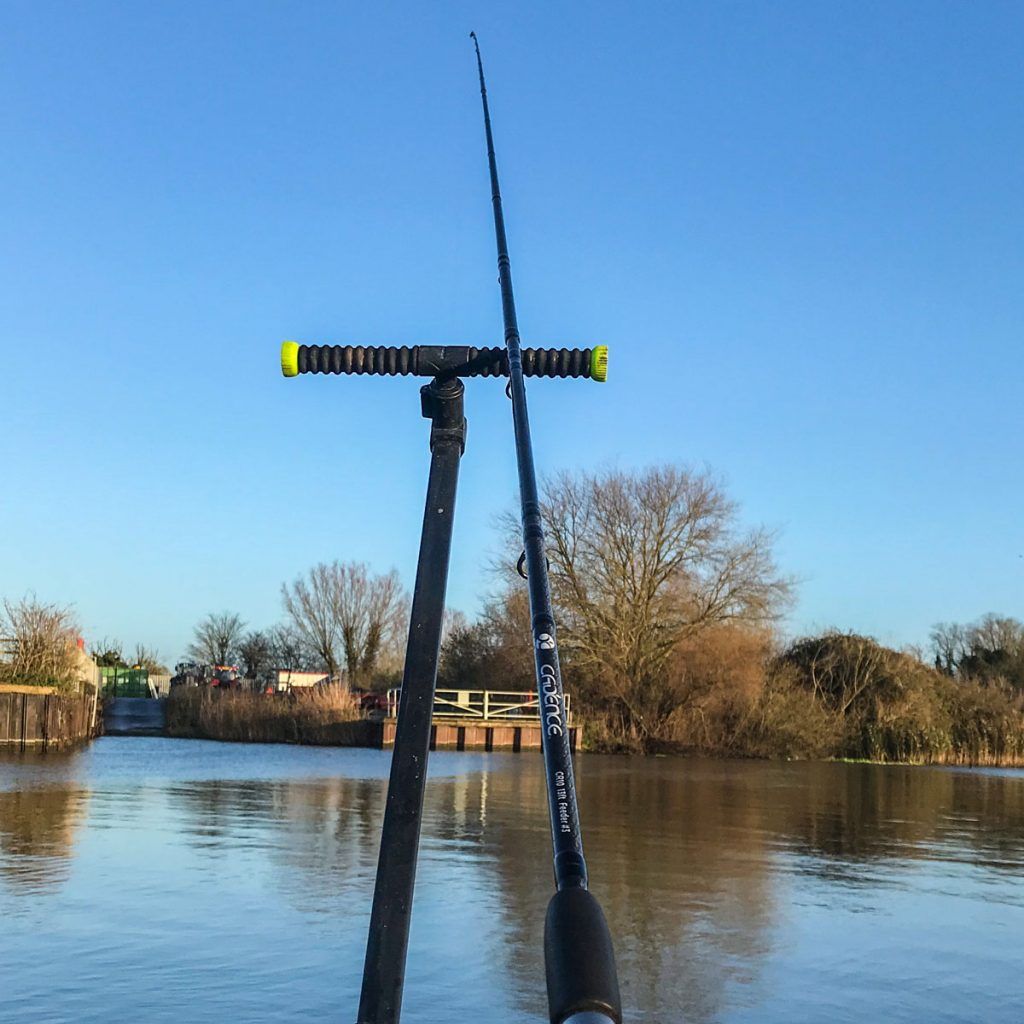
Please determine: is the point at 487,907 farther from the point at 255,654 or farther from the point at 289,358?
the point at 255,654

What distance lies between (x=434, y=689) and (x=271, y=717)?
121ft

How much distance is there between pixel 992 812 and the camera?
19.9m

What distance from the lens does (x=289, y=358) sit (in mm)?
3326

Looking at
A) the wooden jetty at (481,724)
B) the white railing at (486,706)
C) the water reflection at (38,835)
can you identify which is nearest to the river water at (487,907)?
the water reflection at (38,835)

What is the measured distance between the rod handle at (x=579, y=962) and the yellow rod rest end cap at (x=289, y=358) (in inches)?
72.7

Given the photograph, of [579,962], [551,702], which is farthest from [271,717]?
[579,962]

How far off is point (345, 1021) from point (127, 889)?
3.96 metres

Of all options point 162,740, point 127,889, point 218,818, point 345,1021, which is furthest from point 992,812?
point 162,740

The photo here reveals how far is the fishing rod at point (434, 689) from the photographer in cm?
178

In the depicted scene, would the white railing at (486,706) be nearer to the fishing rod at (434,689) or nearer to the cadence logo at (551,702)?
the fishing rod at (434,689)

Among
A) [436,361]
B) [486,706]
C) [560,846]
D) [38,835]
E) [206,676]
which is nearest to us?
[560,846]

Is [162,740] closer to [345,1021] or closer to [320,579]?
[320,579]

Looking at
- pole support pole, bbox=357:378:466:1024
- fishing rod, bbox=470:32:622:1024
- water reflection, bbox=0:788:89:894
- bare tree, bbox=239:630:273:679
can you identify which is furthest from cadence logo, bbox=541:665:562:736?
A: bare tree, bbox=239:630:273:679

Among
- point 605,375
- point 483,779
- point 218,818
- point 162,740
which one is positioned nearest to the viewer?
point 605,375
